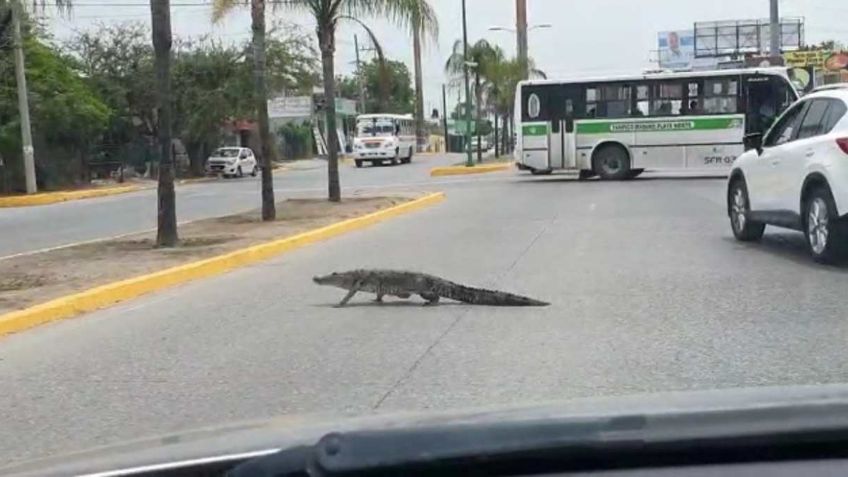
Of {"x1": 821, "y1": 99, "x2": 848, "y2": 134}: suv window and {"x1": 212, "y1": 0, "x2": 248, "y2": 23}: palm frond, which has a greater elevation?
{"x1": 212, "y1": 0, "x2": 248, "y2": 23}: palm frond

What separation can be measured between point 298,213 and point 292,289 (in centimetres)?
1058

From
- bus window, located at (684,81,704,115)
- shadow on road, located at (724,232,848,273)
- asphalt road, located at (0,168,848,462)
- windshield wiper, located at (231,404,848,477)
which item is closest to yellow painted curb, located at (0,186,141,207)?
bus window, located at (684,81,704,115)

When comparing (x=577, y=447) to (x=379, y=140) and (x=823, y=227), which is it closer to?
(x=823, y=227)

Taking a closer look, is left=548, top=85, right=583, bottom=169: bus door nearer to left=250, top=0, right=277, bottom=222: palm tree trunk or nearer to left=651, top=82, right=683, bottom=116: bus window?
left=651, top=82, right=683, bottom=116: bus window

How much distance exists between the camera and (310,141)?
8100 cm

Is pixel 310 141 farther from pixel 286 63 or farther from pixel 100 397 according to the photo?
pixel 100 397

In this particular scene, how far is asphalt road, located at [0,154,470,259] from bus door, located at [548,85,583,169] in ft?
15.6

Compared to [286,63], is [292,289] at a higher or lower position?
lower

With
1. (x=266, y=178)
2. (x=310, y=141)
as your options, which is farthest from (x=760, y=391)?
(x=310, y=141)

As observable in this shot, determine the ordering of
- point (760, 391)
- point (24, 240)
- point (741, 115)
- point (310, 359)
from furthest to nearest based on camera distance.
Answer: point (741, 115), point (24, 240), point (310, 359), point (760, 391)

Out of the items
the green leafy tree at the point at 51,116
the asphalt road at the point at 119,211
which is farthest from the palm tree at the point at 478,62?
the green leafy tree at the point at 51,116

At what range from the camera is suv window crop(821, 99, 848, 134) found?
11.5 meters

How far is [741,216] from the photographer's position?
14.3 metres

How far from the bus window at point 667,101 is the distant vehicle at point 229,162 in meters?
23.7
